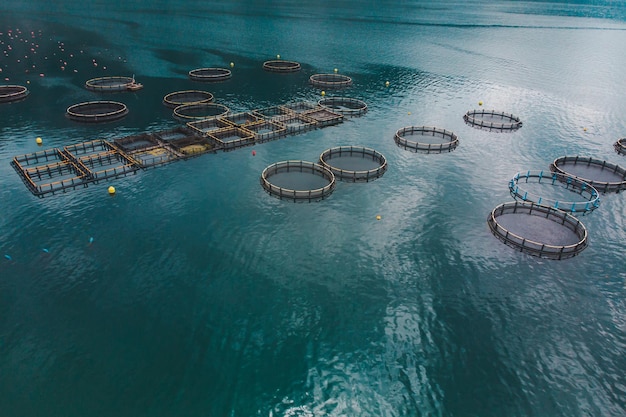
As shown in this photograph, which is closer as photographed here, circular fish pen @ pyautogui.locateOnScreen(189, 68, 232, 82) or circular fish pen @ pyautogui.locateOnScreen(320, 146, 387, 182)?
circular fish pen @ pyautogui.locateOnScreen(320, 146, 387, 182)

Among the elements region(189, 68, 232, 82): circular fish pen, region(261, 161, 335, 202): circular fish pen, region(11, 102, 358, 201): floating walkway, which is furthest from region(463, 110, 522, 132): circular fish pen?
region(189, 68, 232, 82): circular fish pen

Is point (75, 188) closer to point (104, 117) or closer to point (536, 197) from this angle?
point (104, 117)

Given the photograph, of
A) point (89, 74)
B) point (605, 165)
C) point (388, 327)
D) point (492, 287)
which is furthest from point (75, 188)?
point (605, 165)

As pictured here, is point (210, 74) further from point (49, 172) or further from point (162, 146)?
point (49, 172)

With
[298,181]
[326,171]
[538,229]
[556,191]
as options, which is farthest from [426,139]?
[538,229]

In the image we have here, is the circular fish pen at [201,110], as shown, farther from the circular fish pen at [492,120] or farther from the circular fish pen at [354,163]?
the circular fish pen at [492,120]

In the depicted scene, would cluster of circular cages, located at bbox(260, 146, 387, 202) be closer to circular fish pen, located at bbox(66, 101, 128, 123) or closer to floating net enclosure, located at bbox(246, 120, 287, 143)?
floating net enclosure, located at bbox(246, 120, 287, 143)
